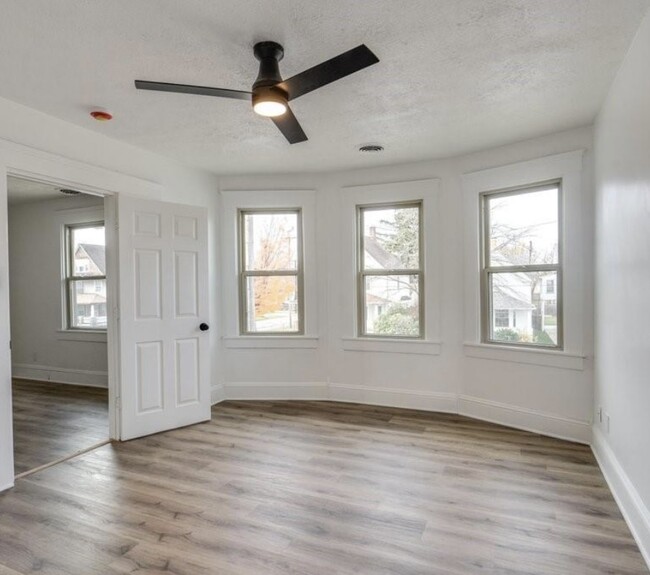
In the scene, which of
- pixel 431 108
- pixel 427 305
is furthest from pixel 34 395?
pixel 431 108

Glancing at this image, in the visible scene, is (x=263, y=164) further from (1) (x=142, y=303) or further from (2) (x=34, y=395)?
(2) (x=34, y=395)

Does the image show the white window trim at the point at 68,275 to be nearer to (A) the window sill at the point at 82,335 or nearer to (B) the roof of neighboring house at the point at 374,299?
(A) the window sill at the point at 82,335

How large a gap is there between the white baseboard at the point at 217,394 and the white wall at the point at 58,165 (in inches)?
79.8

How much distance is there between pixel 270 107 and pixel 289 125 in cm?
33

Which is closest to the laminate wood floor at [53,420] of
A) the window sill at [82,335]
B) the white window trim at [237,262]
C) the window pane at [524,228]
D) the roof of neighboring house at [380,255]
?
the window sill at [82,335]

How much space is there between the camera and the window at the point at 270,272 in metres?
4.82

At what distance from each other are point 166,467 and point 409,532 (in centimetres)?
179

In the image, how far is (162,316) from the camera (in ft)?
12.6

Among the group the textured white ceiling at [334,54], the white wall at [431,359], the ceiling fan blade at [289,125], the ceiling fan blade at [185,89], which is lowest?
the white wall at [431,359]

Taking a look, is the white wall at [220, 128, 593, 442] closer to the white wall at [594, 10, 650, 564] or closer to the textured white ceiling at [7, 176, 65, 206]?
the white wall at [594, 10, 650, 564]

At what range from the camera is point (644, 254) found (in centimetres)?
210

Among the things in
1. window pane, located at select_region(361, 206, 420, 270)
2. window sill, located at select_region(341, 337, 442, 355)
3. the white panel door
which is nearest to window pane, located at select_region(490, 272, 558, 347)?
window sill, located at select_region(341, 337, 442, 355)

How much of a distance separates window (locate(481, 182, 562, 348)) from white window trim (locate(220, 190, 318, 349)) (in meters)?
1.78

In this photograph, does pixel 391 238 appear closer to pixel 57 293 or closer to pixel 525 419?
pixel 525 419
